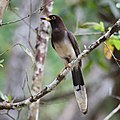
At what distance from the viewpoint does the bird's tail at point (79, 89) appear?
2939 millimetres

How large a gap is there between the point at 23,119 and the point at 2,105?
2.68 m

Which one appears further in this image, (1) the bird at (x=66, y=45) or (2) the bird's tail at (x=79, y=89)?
(1) the bird at (x=66, y=45)

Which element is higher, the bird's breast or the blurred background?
A: the bird's breast

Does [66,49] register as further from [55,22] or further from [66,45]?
[55,22]

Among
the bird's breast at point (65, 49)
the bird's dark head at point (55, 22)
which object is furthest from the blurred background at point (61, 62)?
the bird's breast at point (65, 49)

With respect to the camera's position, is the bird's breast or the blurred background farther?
the blurred background

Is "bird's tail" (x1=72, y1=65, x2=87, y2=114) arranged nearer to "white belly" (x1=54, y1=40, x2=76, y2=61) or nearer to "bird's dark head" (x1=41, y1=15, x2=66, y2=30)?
"white belly" (x1=54, y1=40, x2=76, y2=61)

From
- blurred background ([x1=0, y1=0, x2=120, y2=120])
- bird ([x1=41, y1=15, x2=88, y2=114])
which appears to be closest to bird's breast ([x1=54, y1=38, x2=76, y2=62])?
bird ([x1=41, y1=15, x2=88, y2=114])

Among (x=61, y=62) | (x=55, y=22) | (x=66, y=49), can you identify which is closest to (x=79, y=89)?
(x=66, y=49)

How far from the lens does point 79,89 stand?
10.1ft

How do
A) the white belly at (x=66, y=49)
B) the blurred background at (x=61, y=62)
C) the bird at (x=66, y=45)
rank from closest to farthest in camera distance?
1. the bird at (x=66, y=45)
2. the white belly at (x=66, y=49)
3. the blurred background at (x=61, y=62)

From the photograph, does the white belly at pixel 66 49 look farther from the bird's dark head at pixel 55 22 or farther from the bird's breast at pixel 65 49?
the bird's dark head at pixel 55 22

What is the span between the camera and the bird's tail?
294 centimetres

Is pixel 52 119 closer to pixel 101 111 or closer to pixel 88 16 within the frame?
pixel 101 111
